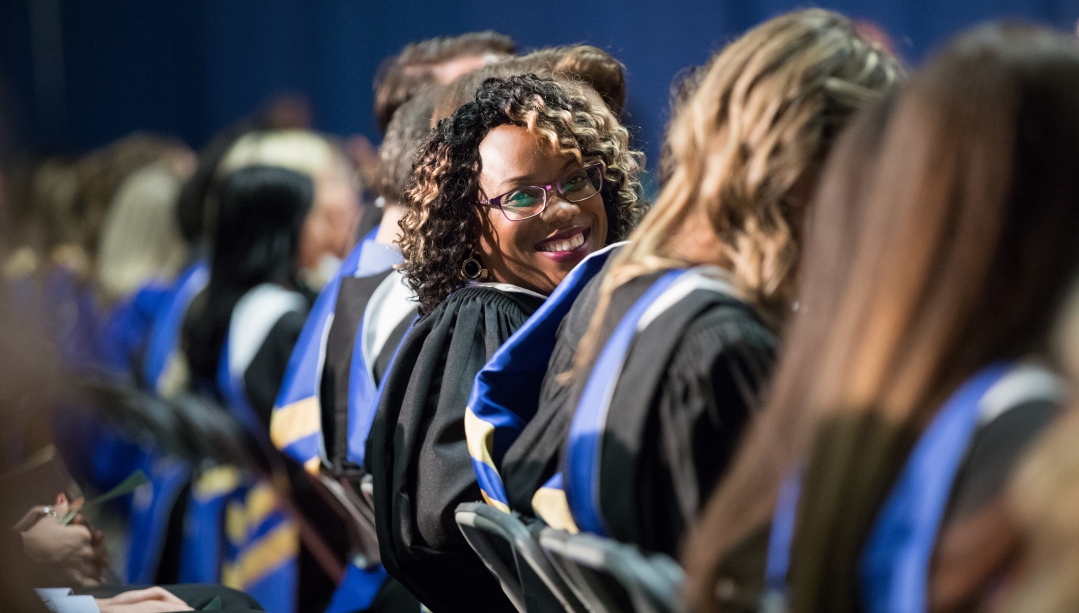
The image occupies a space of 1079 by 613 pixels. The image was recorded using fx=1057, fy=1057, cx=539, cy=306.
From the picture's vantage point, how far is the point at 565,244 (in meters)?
1.94

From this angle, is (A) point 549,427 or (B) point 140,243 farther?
(B) point 140,243

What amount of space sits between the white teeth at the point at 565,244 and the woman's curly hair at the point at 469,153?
133 millimetres

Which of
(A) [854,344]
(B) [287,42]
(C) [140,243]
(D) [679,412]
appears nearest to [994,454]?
(A) [854,344]

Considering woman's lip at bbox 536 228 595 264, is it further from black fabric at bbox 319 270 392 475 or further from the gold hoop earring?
black fabric at bbox 319 270 392 475

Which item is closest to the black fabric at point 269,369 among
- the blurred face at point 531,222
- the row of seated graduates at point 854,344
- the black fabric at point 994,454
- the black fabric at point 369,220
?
the black fabric at point 369,220

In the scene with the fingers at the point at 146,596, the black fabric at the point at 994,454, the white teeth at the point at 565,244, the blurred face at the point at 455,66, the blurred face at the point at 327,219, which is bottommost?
the fingers at the point at 146,596

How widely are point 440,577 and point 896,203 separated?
118cm

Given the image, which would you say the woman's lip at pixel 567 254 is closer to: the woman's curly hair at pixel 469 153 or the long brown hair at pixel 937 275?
the woman's curly hair at pixel 469 153

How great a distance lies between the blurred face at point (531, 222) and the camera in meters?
1.90

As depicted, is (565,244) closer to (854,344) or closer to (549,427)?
(549,427)

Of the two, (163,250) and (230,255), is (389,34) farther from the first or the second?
(230,255)

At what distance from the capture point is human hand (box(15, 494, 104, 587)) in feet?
6.15

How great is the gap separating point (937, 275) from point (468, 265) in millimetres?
1101

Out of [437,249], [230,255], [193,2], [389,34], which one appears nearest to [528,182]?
[437,249]
